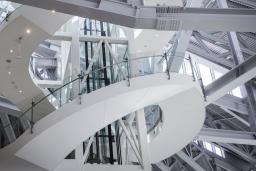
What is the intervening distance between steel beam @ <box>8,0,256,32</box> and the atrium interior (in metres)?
0.03

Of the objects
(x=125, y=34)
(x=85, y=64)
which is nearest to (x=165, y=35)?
(x=125, y=34)

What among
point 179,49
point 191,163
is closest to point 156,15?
point 179,49

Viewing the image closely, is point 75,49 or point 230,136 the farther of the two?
point 230,136

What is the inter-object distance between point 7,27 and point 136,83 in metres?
6.17

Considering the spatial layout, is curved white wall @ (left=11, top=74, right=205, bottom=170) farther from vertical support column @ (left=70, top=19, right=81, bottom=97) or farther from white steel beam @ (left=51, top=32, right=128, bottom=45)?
white steel beam @ (left=51, top=32, right=128, bottom=45)

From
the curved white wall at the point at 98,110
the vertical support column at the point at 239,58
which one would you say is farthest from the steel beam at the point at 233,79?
the curved white wall at the point at 98,110

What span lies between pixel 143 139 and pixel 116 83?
408 centimetres

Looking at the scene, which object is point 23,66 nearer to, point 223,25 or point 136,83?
point 136,83

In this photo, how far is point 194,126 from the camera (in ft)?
63.2

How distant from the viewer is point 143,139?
60.0 feet

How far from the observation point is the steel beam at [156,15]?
11102 mm

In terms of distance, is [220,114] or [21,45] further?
[220,114]

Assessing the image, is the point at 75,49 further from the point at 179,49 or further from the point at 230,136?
the point at 230,136

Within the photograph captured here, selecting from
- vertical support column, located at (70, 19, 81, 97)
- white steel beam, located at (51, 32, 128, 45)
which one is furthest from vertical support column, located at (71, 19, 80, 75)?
white steel beam, located at (51, 32, 128, 45)
